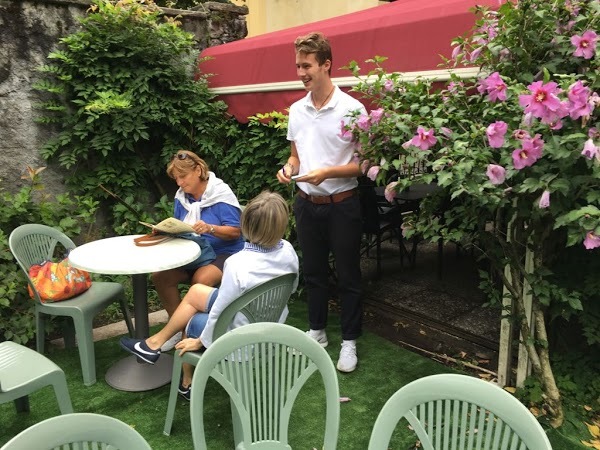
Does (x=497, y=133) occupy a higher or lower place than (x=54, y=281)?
higher

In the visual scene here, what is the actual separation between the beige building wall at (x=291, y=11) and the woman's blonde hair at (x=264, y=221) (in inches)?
234

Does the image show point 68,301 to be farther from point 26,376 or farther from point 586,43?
point 586,43

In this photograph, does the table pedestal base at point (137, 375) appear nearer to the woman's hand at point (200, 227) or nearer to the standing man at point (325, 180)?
the woman's hand at point (200, 227)

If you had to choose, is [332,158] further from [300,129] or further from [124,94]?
[124,94]

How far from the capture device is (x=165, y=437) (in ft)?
8.82

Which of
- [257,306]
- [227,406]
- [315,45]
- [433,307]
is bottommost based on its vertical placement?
[433,307]

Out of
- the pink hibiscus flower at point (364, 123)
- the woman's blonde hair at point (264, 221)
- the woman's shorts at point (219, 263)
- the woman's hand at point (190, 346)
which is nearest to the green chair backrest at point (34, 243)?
the woman's shorts at point (219, 263)

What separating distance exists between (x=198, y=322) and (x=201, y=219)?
96cm

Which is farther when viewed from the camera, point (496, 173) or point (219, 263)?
point (219, 263)

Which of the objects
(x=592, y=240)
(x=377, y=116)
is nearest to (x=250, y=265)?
(x=377, y=116)

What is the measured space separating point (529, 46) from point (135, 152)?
395 cm

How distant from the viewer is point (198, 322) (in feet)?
8.74

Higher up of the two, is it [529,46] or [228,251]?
[529,46]

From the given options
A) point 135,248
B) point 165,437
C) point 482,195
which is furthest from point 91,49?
point 482,195
